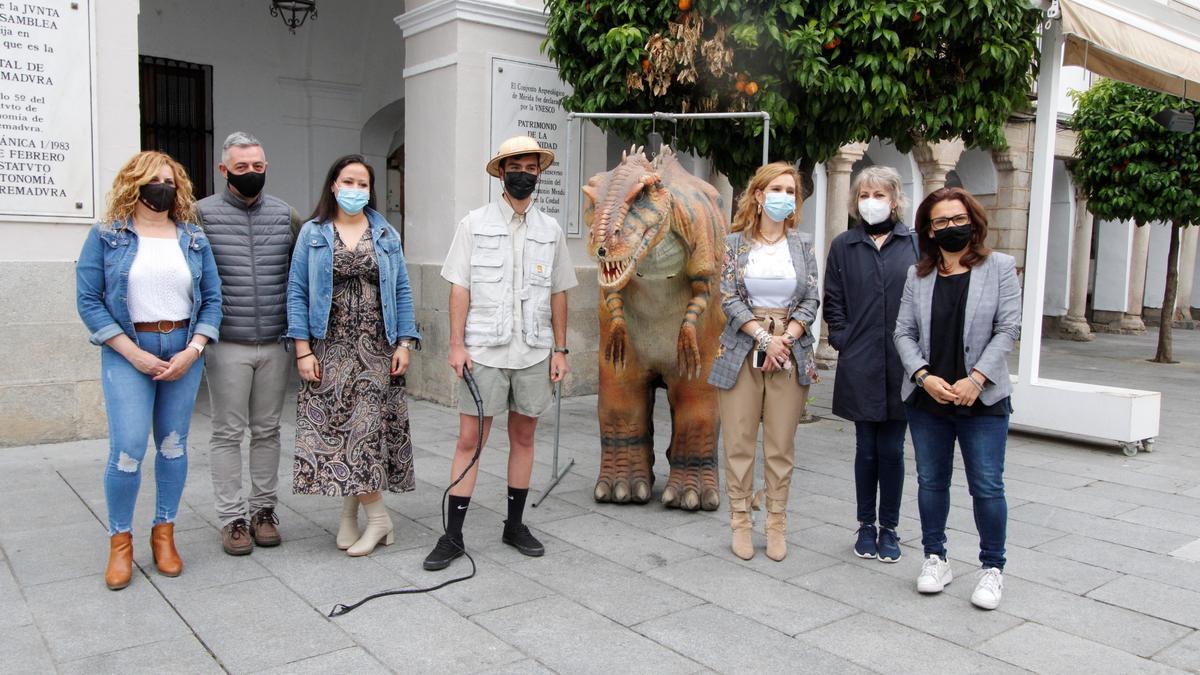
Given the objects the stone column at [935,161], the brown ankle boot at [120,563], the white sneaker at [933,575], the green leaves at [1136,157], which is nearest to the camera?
the brown ankle boot at [120,563]

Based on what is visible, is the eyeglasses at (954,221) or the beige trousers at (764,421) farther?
the beige trousers at (764,421)

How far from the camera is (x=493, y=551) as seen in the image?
4176 mm

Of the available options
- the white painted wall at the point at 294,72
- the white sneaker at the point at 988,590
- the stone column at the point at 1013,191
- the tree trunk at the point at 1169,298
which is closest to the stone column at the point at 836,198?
the stone column at the point at 1013,191

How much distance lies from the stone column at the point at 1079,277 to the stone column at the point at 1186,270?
214 centimetres

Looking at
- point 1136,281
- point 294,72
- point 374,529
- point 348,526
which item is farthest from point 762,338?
point 1136,281

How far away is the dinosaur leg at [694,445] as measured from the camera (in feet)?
15.7

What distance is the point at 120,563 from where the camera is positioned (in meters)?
3.65

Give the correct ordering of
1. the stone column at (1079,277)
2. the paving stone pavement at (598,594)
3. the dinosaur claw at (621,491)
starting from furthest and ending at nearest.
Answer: the stone column at (1079,277), the dinosaur claw at (621,491), the paving stone pavement at (598,594)

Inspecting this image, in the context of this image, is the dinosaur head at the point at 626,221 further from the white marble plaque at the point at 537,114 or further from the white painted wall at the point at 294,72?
the white painted wall at the point at 294,72

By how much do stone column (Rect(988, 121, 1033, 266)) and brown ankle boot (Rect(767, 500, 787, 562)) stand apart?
11.3 meters

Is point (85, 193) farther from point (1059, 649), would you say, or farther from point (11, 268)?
point (1059, 649)

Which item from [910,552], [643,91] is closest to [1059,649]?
[910,552]

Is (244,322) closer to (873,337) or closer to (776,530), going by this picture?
(776,530)

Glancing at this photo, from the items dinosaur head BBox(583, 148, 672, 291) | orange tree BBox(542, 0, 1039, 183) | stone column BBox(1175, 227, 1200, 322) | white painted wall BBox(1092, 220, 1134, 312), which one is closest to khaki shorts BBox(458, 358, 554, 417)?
dinosaur head BBox(583, 148, 672, 291)
